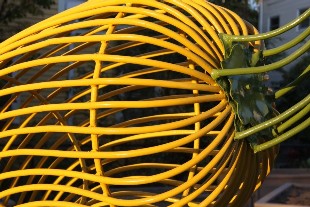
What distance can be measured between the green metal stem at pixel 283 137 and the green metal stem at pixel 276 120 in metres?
0.06

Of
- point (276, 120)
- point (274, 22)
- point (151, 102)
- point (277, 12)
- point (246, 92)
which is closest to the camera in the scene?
point (151, 102)

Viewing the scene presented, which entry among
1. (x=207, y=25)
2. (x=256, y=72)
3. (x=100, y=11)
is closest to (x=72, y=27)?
(x=100, y=11)

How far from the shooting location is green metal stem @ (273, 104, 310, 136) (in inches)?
88.7

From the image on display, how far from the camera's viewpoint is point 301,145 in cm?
1633

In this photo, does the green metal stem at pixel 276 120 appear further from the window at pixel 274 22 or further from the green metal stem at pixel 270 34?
the window at pixel 274 22

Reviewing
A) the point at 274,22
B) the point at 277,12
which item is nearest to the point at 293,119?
the point at 277,12

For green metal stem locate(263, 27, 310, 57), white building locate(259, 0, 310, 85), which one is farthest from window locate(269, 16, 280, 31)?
green metal stem locate(263, 27, 310, 57)

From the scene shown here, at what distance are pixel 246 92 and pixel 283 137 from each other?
0.24 metres

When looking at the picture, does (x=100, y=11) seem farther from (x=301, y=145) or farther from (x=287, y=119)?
(x=301, y=145)

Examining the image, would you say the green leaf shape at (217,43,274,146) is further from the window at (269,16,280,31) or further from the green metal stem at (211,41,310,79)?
the window at (269,16,280,31)

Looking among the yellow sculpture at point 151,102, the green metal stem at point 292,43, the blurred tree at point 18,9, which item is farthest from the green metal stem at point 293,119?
the blurred tree at point 18,9

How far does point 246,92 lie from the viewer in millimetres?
2398

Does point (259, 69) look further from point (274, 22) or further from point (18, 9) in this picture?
point (274, 22)

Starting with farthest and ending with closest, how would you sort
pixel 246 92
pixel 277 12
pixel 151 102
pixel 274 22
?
pixel 274 22 → pixel 277 12 → pixel 246 92 → pixel 151 102
